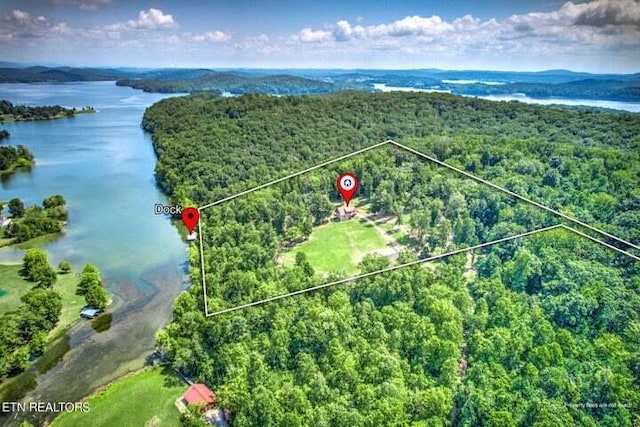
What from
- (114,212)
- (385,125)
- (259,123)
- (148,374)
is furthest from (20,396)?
(385,125)

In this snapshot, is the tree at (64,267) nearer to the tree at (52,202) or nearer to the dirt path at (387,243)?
the tree at (52,202)

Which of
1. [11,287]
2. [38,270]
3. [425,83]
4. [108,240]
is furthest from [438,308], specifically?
[425,83]

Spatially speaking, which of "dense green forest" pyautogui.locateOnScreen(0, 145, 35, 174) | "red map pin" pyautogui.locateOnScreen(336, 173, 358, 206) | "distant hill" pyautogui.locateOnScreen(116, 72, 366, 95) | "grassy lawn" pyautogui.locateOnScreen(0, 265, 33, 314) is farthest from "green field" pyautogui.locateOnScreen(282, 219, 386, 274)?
"distant hill" pyautogui.locateOnScreen(116, 72, 366, 95)

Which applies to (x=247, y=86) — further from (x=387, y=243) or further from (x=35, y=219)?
(x=387, y=243)

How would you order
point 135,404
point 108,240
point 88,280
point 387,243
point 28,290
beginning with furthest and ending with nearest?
point 108,240 < point 28,290 < point 88,280 < point 387,243 < point 135,404

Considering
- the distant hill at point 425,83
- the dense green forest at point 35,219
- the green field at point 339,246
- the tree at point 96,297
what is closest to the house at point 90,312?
the tree at point 96,297

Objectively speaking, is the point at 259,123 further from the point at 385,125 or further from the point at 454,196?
the point at 454,196
